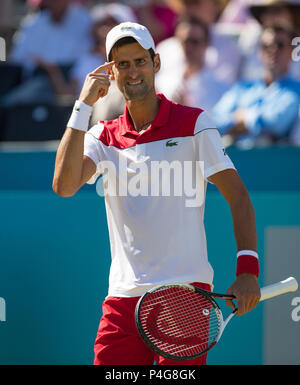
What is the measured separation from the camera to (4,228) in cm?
419

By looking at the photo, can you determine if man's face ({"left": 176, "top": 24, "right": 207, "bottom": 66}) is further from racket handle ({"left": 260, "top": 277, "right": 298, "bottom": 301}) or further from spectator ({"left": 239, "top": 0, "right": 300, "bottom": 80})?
racket handle ({"left": 260, "top": 277, "right": 298, "bottom": 301})

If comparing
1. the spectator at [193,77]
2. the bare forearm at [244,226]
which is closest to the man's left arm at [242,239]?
the bare forearm at [244,226]

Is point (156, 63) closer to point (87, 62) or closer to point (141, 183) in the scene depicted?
point (141, 183)

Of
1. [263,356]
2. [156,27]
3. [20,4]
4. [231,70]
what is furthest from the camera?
[20,4]

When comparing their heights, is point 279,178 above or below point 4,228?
above

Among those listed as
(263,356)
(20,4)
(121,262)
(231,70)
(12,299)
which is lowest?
(263,356)

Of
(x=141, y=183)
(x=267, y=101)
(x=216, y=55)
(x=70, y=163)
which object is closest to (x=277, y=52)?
(x=267, y=101)

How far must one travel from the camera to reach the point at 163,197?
288 cm

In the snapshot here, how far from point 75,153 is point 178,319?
0.74 m

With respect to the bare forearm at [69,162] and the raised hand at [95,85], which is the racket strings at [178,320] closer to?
the bare forearm at [69,162]

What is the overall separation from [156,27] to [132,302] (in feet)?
13.3
